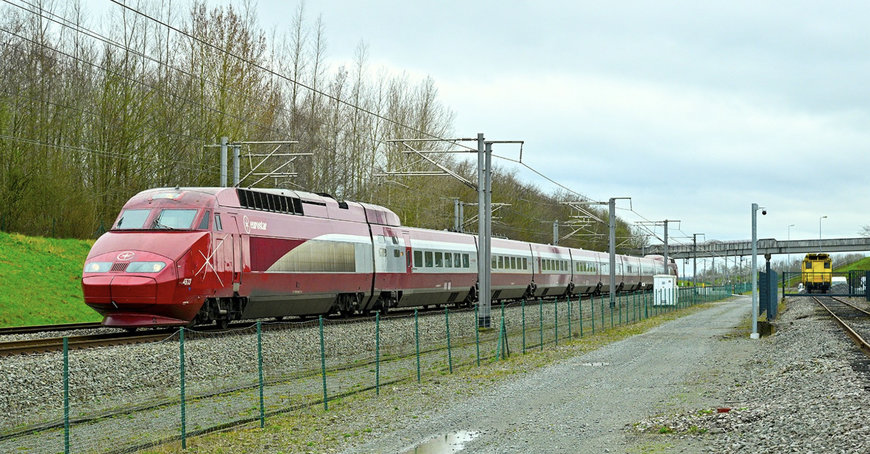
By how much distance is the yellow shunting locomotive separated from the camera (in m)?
92.2

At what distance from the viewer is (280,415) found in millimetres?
16406

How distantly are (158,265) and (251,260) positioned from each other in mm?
3698

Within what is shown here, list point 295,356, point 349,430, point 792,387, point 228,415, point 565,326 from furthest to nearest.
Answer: point 565,326, point 295,356, point 792,387, point 228,415, point 349,430

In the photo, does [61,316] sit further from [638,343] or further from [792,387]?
[792,387]

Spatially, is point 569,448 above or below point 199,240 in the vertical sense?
below

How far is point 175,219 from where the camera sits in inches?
963

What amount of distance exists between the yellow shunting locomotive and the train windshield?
80060mm

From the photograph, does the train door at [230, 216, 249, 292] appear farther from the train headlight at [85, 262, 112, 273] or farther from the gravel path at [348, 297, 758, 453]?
the gravel path at [348, 297, 758, 453]

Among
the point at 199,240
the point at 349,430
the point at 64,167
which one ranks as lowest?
the point at 349,430

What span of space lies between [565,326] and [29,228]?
88.1ft

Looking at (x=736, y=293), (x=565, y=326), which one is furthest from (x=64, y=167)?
(x=736, y=293)

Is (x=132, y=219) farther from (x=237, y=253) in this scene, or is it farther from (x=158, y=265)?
(x=237, y=253)

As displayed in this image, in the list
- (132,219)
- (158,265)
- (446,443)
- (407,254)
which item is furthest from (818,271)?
(446,443)

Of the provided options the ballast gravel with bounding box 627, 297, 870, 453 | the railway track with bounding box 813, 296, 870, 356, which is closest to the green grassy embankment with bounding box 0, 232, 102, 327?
the ballast gravel with bounding box 627, 297, 870, 453
